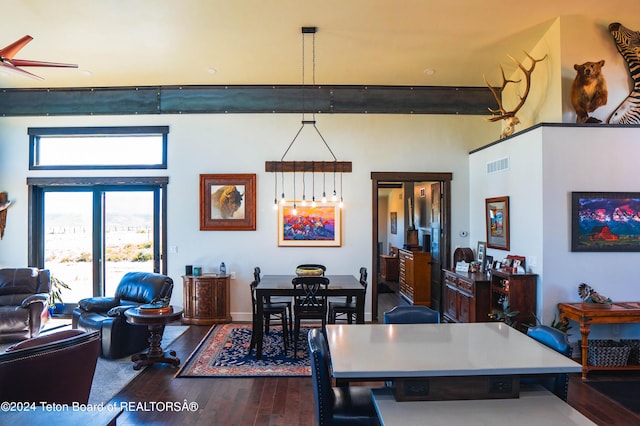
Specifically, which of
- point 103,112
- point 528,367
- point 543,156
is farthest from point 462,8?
point 103,112

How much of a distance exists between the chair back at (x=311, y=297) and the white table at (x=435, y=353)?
→ 1.55 m

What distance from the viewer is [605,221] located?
13.2ft

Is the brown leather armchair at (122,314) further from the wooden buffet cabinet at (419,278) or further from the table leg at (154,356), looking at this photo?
the wooden buffet cabinet at (419,278)

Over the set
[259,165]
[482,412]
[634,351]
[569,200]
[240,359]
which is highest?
[259,165]

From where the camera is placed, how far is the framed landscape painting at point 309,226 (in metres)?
5.88

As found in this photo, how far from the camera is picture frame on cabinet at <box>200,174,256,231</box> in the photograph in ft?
19.3

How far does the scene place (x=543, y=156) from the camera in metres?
4.06

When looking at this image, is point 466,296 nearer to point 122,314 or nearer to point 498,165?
point 498,165

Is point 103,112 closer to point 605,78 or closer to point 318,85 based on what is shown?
point 318,85

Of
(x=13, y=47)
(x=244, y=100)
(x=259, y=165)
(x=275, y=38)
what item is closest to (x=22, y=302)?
(x=13, y=47)

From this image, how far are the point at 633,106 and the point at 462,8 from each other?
252 cm

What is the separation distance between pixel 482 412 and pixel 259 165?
4903 millimetres

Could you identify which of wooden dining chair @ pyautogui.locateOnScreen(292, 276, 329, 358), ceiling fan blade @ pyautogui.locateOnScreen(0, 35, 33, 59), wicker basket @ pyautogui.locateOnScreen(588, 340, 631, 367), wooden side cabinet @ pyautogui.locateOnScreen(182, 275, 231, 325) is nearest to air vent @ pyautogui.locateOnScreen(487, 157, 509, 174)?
wicker basket @ pyautogui.locateOnScreen(588, 340, 631, 367)

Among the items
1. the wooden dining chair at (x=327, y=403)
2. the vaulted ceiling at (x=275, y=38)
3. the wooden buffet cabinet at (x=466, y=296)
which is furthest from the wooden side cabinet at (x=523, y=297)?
the vaulted ceiling at (x=275, y=38)
